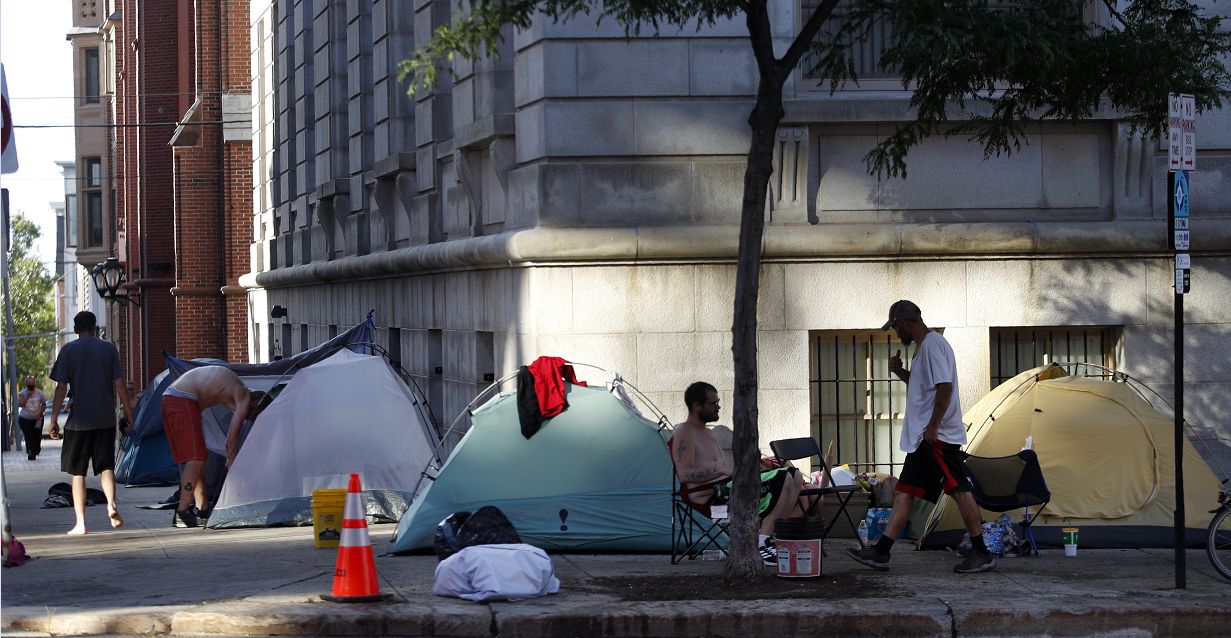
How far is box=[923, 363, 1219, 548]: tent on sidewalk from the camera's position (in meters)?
12.3

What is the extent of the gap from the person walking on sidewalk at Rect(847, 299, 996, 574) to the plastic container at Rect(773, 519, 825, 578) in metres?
0.62

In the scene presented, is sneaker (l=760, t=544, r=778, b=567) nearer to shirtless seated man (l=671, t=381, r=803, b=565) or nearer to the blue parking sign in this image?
shirtless seated man (l=671, t=381, r=803, b=565)

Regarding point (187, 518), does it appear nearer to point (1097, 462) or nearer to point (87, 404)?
point (87, 404)

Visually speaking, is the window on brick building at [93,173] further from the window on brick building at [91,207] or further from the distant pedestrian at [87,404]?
the distant pedestrian at [87,404]

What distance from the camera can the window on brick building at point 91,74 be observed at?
231 ft

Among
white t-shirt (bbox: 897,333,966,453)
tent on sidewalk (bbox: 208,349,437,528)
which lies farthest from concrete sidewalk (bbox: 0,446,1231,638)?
tent on sidewalk (bbox: 208,349,437,528)

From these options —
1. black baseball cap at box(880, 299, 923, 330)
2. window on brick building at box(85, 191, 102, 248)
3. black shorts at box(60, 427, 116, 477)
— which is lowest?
black shorts at box(60, 427, 116, 477)

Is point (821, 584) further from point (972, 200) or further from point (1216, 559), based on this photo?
point (972, 200)

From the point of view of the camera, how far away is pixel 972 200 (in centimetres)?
1474

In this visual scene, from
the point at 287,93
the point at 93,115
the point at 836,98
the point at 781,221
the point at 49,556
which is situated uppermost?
the point at 93,115

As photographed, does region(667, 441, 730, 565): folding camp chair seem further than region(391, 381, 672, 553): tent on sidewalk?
No

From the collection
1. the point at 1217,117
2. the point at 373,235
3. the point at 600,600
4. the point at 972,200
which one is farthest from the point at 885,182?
the point at 373,235

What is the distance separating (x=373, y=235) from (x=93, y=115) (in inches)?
2007

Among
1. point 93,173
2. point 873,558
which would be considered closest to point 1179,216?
point 873,558
